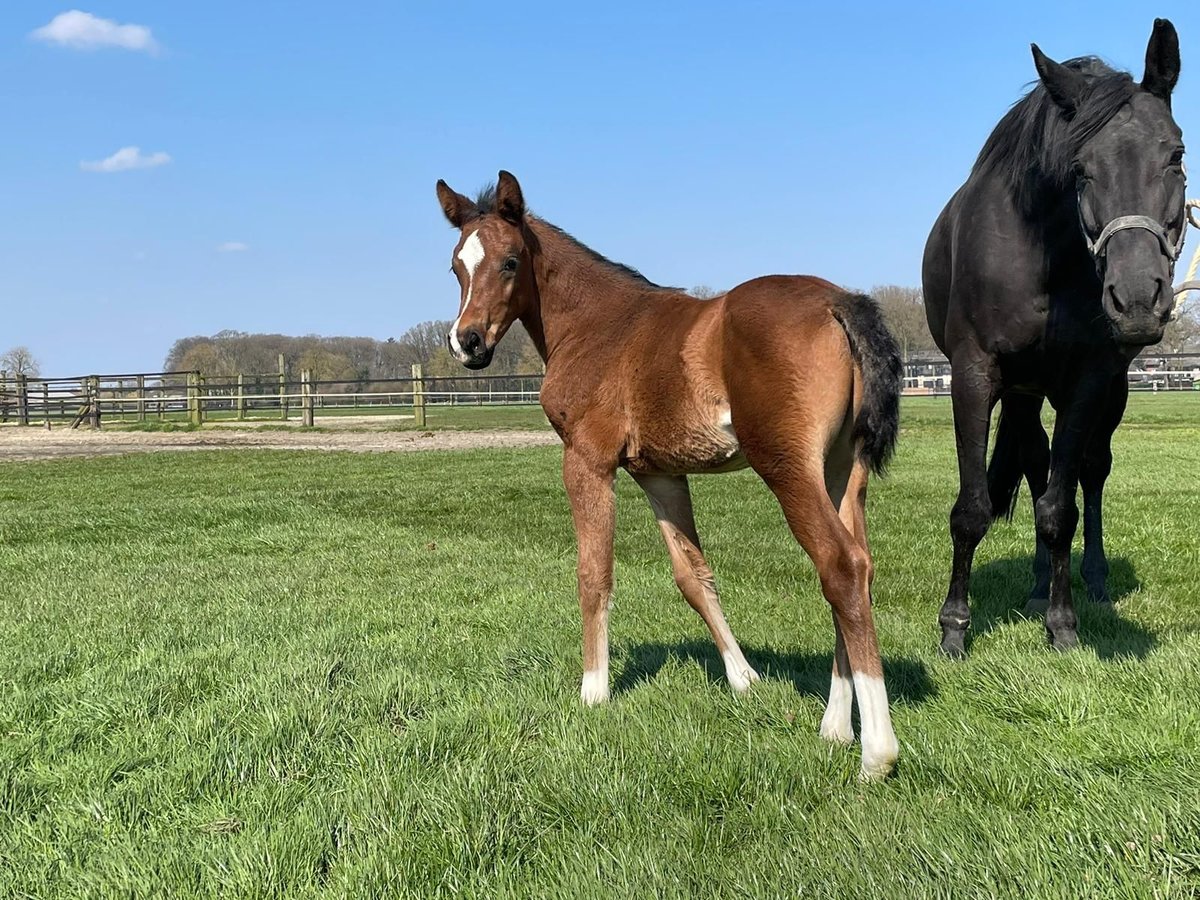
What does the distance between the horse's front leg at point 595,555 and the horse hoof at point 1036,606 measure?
9.82 ft

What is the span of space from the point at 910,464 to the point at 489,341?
40.5 ft

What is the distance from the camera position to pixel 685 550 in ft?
14.0

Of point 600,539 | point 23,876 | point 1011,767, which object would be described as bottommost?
point 23,876

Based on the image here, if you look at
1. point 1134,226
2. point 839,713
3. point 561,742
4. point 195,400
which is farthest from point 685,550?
point 195,400

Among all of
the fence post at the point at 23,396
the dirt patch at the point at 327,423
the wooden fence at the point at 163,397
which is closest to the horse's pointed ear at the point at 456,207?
the wooden fence at the point at 163,397

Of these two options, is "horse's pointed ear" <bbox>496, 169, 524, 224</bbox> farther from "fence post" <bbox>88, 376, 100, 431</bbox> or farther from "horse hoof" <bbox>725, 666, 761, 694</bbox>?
"fence post" <bbox>88, 376, 100, 431</bbox>

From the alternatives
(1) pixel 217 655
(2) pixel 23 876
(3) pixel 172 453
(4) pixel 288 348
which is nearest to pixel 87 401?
(3) pixel 172 453

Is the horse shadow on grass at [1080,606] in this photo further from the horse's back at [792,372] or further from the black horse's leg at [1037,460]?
A: the horse's back at [792,372]

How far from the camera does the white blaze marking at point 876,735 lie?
9.71 feet

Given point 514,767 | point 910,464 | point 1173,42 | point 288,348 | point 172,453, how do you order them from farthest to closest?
1. point 288,348
2. point 172,453
3. point 910,464
4. point 1173,42
5. point 514,767

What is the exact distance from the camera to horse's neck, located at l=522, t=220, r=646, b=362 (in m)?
4.50

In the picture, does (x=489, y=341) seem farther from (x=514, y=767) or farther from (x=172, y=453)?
(x=172, y=453)

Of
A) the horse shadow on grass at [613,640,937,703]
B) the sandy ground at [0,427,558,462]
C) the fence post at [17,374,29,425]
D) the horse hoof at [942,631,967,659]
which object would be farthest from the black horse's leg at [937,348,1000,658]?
the fence post at [17,374,29,425]

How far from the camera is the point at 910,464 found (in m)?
15.2
